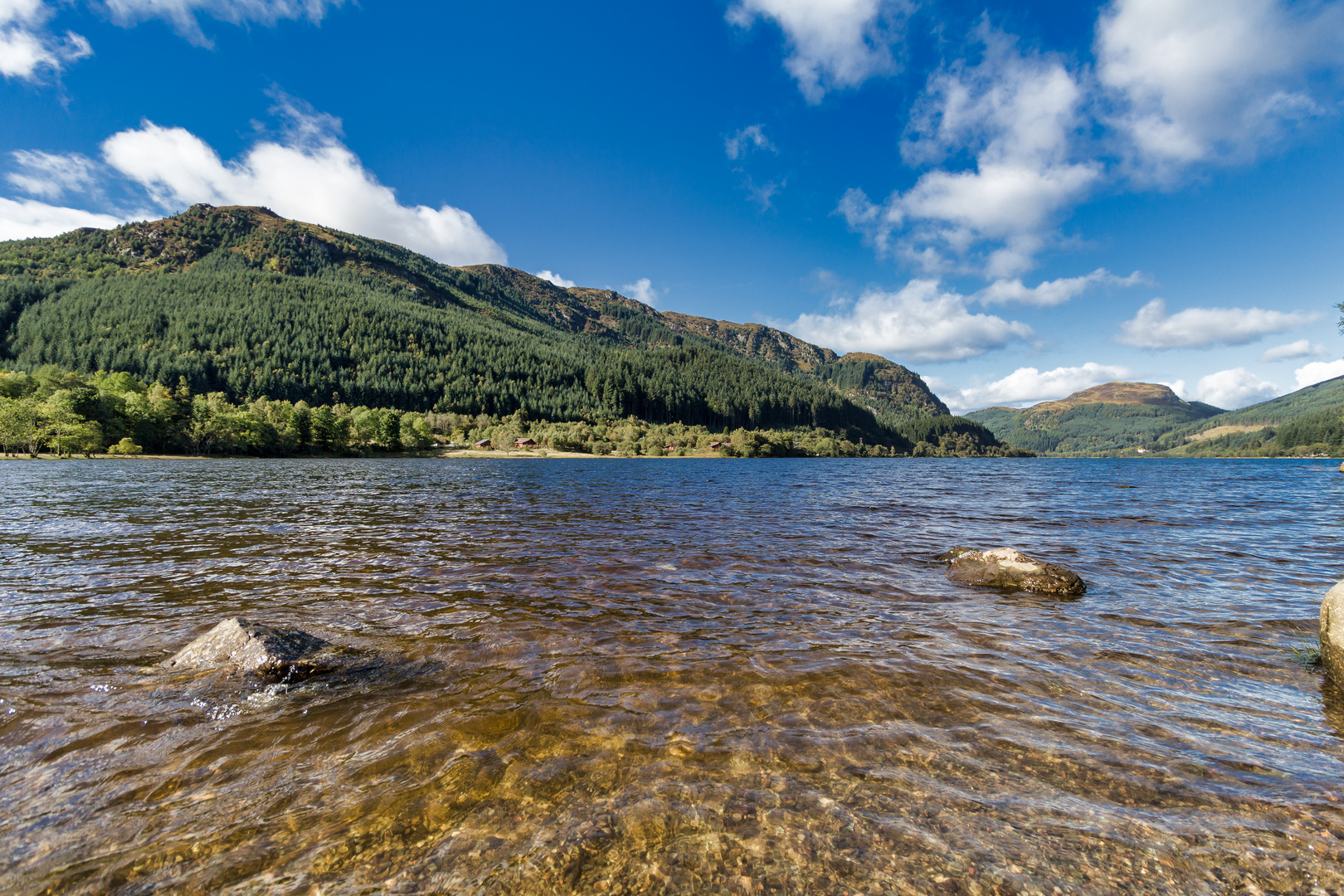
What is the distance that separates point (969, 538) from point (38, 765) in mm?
23954

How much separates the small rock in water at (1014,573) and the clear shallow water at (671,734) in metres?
0.65

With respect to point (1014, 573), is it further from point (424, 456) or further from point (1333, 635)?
point (424, 456)

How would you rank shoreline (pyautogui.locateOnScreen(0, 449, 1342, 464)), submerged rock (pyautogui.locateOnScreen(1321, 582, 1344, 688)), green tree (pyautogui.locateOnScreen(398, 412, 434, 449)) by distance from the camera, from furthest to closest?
1. green tree (pyautogui.locateOnScreen(398, 412, 434, 449))
2. shoreline (pyautogui.locateOnScreen(0, 449, 1342, 464))
3. submerged rock (pyautogui.locateOnScreen(1321, 582, 1344, 688))

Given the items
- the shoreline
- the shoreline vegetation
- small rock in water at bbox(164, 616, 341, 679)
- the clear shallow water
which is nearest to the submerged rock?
the clear shallow water

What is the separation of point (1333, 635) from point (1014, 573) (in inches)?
222

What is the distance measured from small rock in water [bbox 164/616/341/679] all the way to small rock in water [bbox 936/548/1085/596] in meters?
14.2

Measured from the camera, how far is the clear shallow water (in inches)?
172

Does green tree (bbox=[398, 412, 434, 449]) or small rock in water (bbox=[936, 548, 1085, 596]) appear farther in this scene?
green tree (bbox=[398, 412, 434, 449])

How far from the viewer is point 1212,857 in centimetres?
441

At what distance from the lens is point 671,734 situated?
654 cm

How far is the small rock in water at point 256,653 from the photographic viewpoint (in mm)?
7852

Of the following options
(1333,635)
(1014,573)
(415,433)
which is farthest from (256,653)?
(415,433)

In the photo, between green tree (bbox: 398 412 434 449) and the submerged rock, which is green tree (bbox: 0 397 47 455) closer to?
green tree (bbox: 398 412 434 449)

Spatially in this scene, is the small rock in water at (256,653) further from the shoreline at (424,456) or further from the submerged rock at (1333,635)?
the shoreline at (424,456)
